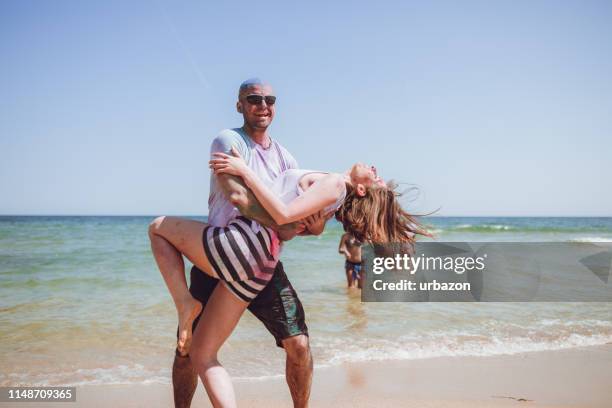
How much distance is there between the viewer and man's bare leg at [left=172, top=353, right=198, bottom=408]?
11.0ft

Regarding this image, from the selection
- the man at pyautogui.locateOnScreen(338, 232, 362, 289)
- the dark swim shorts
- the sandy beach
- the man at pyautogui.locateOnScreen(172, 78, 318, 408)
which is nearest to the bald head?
the man at pyautogui.locateOnScreen(172, 78, 318, 408)

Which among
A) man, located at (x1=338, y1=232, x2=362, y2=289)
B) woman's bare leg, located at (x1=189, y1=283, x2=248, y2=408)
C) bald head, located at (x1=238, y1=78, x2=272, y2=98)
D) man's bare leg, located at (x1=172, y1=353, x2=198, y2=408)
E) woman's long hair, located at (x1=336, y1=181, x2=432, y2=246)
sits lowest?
man, located at (x1=338, y1=232, x2=362, y2=289)

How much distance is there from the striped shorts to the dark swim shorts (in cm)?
26

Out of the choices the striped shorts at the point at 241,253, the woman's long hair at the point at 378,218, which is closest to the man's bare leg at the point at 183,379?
the striped shorts at the point at 241,253

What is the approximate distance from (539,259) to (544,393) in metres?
13.1

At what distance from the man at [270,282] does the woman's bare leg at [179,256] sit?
17 centimetres

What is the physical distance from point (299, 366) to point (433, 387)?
2067 millimetres

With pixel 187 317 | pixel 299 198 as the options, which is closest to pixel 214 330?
pixel 187 317

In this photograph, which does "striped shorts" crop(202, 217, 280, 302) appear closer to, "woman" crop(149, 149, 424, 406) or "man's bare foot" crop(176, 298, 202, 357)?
"woman" crop(149, 149, 424, 406)

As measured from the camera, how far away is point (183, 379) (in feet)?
11.1

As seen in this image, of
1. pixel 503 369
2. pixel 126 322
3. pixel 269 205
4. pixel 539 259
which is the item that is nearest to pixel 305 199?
pixel 269 205

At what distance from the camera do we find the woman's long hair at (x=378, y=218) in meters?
3.22

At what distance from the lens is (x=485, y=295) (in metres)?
10.5

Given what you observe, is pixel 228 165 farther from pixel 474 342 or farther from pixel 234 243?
pixel 474 342
